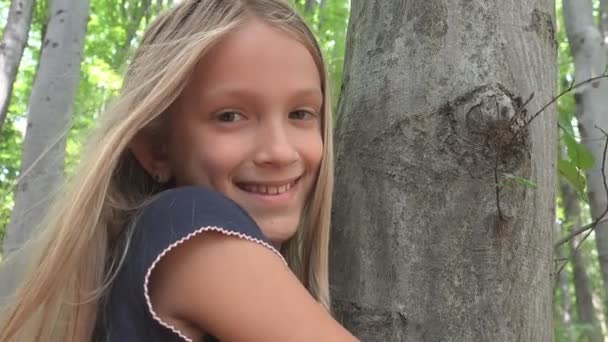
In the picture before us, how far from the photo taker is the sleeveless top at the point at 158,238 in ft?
3.32

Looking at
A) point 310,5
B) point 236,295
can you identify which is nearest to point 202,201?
point 236,295

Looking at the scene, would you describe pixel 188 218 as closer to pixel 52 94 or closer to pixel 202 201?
pixel 202 201

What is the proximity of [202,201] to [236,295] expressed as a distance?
169mm

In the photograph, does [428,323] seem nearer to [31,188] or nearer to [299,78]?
[299,78]

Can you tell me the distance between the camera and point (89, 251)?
1.20 metres

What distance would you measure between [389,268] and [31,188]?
14.3ft

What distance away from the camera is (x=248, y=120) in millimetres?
1221

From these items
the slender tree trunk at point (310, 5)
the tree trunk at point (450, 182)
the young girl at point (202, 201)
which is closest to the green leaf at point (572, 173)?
the tree trunk at point (450, 182)

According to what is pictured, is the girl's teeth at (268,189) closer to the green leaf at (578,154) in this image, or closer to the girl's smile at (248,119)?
the girl's smile at (248,119)

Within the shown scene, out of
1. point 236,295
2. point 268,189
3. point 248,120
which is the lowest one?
point 236,295

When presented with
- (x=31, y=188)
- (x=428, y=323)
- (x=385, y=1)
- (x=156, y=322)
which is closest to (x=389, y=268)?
(x=428, y=323)

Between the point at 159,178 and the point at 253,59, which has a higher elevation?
the point at 253,59

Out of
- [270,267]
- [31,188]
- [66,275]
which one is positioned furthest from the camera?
[31,188]

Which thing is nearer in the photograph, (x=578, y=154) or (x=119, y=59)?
(x=578, y=154)
